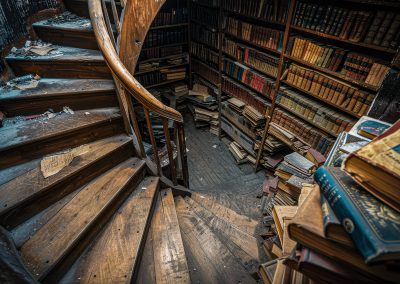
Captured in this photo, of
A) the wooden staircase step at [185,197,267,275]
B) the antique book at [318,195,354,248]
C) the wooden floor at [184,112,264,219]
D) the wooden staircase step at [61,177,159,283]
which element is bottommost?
the wooden floor at [184,112,264,219]

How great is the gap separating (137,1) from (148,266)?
220 cm

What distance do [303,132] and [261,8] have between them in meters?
1.62

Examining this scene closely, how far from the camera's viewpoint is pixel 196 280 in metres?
1.60

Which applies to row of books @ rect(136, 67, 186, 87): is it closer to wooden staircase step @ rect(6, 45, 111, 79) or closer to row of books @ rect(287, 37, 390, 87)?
wooden staircase step @ rect(6, 45, 111, 79)

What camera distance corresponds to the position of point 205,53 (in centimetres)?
407

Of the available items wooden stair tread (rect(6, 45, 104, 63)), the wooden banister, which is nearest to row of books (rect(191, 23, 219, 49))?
the wooden banister

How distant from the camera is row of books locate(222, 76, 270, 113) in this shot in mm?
3242

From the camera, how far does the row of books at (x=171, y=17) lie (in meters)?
3.82

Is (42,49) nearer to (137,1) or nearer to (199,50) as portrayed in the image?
(137,1)

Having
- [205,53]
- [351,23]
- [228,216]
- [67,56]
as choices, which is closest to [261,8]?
[351,23]

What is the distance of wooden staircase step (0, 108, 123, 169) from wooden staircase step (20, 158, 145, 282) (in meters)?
0.37

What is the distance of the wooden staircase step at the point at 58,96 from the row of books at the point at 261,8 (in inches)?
79.2

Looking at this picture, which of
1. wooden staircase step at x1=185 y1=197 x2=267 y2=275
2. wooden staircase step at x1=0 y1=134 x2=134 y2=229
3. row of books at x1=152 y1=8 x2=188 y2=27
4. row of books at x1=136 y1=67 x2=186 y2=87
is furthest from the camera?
row of books at x1=136 y1=67 x2=186 y2=87

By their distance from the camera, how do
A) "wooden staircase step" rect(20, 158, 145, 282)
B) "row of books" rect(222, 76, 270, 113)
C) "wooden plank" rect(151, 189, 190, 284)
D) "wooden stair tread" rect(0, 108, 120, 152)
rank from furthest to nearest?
"row of books" rect(222, 76, 270, 113), "wooden stair tread" rect(0, 108, 120, 152), "wooden plank" rect(151, 189, 190, 284), "wooden staircase step" rect(20, 158, 145, 282)
